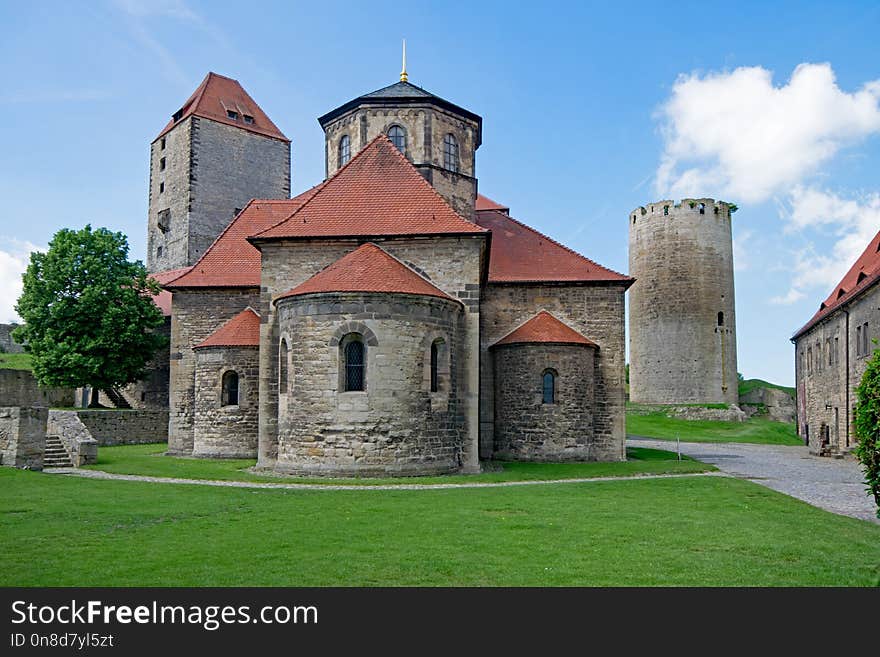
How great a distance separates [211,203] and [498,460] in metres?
31.1

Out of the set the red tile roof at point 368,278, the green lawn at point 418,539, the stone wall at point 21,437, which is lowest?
the green lawn at point 418,539

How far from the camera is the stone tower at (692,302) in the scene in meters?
51.5

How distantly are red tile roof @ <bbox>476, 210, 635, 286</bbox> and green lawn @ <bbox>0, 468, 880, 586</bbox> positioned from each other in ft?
38.2

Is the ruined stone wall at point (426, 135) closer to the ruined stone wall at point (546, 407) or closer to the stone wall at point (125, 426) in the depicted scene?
the ruined stone wall at point (546, 407)

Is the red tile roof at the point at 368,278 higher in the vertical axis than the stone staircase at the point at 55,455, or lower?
higher

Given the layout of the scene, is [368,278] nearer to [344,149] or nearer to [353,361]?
[353,361]

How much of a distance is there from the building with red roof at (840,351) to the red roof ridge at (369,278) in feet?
56.6

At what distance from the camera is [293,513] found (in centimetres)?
1288

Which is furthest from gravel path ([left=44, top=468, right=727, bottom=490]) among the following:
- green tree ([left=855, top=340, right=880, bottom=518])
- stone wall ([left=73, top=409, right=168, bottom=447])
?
stone wall ([left=73, top=409, right=168, bottom=447])

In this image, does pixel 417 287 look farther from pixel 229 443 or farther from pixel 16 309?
pixel 16 309

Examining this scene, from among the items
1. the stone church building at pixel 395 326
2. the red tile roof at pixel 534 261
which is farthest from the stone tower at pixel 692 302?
the red tile roof at pixel 534 261

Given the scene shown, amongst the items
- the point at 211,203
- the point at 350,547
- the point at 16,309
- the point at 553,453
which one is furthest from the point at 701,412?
the point at 350,547

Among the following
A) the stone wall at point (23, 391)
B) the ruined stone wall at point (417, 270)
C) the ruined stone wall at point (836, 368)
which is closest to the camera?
the ruined stone wall at point (417, 270)

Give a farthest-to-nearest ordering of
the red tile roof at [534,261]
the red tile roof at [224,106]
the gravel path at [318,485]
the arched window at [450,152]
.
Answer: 1. the red tile roof at [224,106]
2. the arched window at [450,152]
3. the red tile roof at [534,261]
4. the gravel path at [318,485]
